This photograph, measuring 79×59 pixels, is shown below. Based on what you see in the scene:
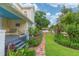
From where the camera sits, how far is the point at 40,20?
3.71 m

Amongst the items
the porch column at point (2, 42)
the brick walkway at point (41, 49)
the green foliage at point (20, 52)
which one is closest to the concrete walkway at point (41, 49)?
the brick walkway at point (41, 49)

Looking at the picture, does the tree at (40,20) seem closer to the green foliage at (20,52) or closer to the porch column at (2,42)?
the green foliage at (20,52)

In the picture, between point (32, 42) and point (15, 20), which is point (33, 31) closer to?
point (32, 42)

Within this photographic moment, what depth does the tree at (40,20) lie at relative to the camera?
3.68 metres

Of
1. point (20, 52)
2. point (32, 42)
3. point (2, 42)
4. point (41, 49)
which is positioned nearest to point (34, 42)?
point (32, 42)

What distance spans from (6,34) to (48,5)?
0.72 meters

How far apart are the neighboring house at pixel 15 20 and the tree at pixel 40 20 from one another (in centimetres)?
7

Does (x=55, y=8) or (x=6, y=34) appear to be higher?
(x=55, y=8)

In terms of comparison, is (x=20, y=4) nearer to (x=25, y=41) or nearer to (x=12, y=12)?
(x=12, y=12)

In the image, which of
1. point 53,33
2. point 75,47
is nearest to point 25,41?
point 53,33

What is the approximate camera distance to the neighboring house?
11.7 feet

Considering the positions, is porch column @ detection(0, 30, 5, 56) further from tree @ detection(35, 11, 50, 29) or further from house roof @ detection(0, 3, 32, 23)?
tree @ detection(35, 11, 50, 29)

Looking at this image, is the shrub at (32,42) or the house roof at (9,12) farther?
the shrub at (32,42)

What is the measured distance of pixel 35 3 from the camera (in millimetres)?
3645
